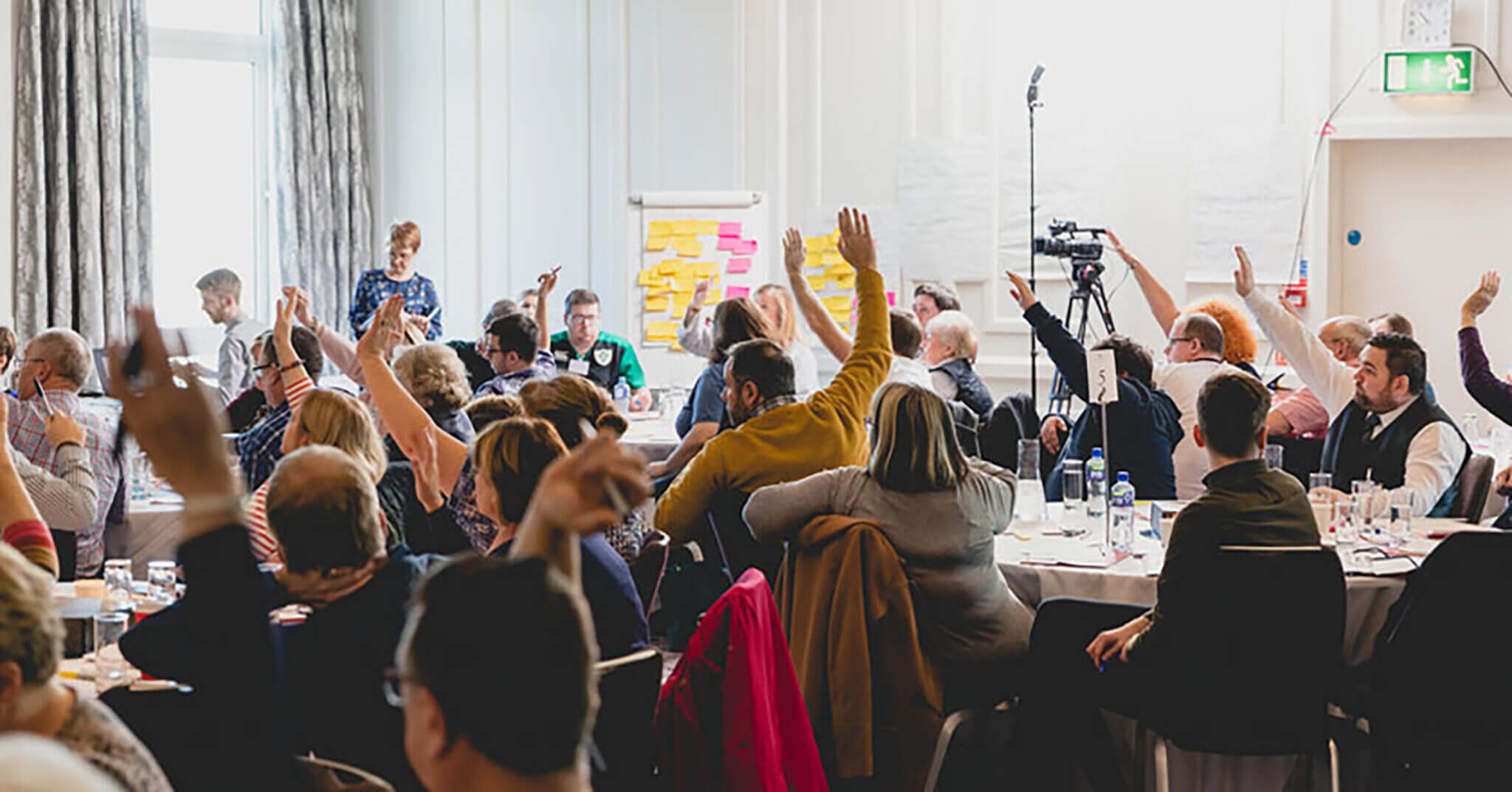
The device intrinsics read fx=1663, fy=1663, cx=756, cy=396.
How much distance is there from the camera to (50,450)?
5.38m

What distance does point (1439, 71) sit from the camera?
8414 mm

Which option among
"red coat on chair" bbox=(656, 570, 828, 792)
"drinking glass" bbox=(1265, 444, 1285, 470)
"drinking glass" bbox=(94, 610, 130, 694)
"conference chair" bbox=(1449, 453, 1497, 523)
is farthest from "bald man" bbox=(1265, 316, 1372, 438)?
"drinking glass" bbox=(94, 610, 130, 694)

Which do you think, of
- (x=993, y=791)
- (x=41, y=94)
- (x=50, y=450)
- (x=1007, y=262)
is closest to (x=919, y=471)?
(x=993, y=791)

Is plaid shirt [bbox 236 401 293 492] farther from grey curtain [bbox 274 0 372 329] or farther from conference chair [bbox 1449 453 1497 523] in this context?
grey curtain [bbox 274 0 372 329]

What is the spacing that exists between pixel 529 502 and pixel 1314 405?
13.9ft

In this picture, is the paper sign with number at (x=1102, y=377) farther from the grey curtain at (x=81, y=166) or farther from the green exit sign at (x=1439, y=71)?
the grey curtain at (x=81, y=166)

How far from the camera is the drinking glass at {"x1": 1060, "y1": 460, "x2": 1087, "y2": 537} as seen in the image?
5.01 m

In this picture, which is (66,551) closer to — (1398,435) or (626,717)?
(626,717)

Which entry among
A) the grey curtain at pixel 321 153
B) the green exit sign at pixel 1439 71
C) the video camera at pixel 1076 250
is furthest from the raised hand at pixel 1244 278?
the grey curtain at pixel 321 153

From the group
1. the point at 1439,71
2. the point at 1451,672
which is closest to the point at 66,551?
the point at 1451,672

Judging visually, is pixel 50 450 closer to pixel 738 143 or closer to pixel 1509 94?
pixel 738 143

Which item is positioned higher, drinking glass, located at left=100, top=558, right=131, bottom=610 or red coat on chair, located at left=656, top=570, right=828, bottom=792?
drinking glass, located at left=100, top=558, right=131, bottom=610

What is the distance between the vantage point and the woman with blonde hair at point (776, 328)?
26.4 ft

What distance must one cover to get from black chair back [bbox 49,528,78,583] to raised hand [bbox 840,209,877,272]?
253cm
